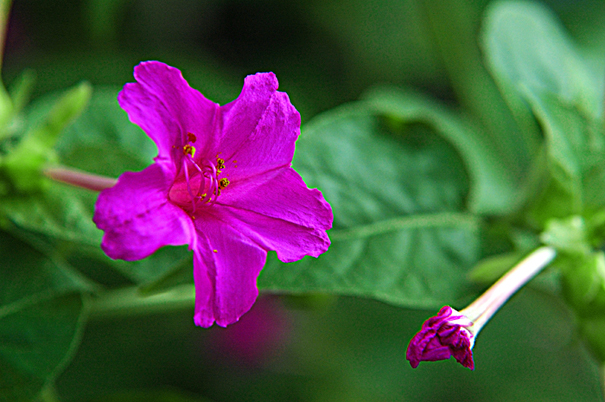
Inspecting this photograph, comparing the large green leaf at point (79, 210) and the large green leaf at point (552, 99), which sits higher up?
the large green leaf at point (552, 99)

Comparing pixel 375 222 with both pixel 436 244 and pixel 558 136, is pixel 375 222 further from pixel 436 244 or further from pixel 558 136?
pixel 558 136

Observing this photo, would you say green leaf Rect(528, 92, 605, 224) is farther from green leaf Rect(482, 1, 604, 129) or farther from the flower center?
the flower center

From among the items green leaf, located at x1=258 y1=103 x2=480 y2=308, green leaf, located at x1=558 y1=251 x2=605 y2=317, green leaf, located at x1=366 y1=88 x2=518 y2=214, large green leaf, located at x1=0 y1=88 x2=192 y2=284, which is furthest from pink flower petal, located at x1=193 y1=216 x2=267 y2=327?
green leaf, located at x1=366 y1=88 x2=518 y2=214

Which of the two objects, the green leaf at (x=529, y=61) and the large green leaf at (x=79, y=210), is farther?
the green leaf at (x=529, y=61)

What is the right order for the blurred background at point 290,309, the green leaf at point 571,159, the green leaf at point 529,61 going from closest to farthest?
the green leaf at point 571,159
the green leaf at point 529,61
the blurred background at point 290,309

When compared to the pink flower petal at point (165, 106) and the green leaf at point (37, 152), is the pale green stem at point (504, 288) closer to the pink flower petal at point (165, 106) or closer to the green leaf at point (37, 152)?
the pink flower petal at point (165, 106)

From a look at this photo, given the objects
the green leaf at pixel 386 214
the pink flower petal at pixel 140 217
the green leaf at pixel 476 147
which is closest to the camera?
the pink flower petal at pixel 140 217

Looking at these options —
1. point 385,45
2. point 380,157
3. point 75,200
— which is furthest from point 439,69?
point 75,200

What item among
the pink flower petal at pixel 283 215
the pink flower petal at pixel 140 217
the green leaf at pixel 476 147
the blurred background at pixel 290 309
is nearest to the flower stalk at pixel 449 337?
the pink flower petal at pixel 283 215
